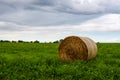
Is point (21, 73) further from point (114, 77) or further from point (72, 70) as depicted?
point (114, 77)

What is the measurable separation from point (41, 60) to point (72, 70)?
4137mm

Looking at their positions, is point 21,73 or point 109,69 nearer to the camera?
point 21,73

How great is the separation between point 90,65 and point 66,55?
9.29ft

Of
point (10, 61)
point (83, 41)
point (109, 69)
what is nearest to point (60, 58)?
point (83, 41)

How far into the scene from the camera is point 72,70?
14875 millimetres

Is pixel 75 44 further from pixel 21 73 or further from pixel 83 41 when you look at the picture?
pixel 21 73

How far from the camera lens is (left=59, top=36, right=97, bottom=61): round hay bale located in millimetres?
18939

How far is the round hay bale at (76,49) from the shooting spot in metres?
18.9

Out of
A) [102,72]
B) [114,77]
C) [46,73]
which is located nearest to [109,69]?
[102,72]

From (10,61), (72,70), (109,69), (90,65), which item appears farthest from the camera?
(10,61)

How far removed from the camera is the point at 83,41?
1909 centimetres

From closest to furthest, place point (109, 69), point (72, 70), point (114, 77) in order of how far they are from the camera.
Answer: point (114, 77)
point (72, 70)
point (109, 69)

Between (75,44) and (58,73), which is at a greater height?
(75,44)

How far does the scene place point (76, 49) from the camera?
1934 cm
